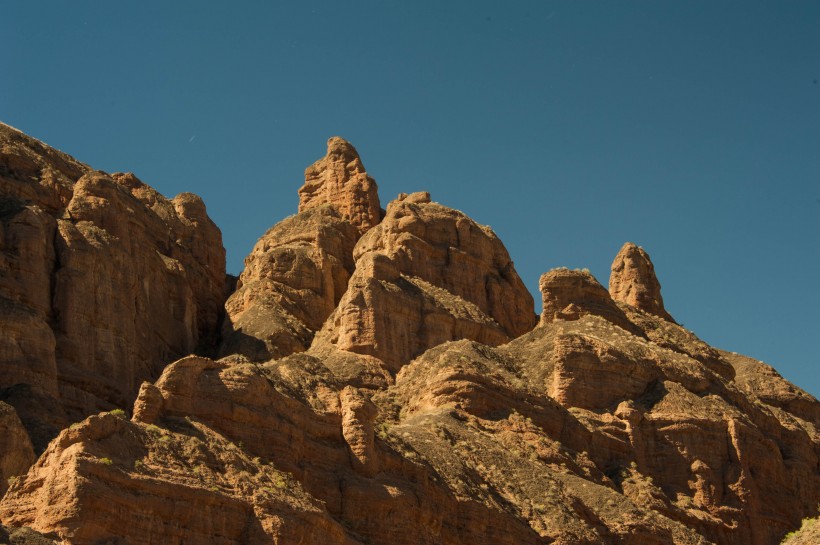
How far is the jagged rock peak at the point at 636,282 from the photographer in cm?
12706

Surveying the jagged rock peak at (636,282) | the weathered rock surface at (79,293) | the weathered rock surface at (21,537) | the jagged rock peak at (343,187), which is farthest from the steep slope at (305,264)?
the weathered rock surface at (21,537)

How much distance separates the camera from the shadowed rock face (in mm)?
67062

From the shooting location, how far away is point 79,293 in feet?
321

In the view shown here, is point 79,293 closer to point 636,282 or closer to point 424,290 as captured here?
point 424,290

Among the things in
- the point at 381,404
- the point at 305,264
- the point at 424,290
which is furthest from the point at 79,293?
the point at 305,264

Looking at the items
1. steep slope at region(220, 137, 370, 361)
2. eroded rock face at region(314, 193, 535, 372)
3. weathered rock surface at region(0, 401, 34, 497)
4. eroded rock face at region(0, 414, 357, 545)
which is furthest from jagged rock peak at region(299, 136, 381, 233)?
eroded rock face at region(0, 414, 357, 545)

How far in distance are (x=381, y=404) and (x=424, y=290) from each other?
621 inches

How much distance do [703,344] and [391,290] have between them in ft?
71.1

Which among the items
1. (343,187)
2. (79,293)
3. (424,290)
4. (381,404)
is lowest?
(381,404)

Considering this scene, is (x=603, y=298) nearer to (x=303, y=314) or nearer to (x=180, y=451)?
(x=303, y=314)

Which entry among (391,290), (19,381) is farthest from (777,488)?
(19,381)

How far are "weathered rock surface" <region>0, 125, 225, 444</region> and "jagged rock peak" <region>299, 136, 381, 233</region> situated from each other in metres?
12.8

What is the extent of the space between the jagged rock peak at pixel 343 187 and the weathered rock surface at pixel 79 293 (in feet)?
41.9

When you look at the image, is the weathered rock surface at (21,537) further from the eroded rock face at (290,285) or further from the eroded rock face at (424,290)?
the eroded rock face at (290,285)
